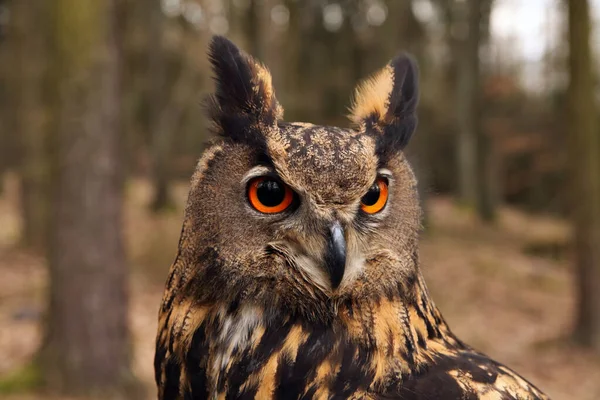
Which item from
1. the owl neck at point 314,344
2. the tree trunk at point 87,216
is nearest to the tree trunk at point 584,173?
the tree trunk at point 87,216

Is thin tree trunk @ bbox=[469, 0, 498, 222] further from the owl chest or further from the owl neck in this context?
the owl chest

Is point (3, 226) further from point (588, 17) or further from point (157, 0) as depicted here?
point (588, 17)

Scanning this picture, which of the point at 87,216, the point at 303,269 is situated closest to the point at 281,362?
the point at 303,269

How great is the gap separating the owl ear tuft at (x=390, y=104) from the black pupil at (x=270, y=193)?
0.35m

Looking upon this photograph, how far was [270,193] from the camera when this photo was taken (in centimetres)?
166

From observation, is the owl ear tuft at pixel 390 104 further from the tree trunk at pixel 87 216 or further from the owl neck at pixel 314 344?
the tree trunk at pixel 87 216

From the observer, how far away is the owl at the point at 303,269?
5.34 ft

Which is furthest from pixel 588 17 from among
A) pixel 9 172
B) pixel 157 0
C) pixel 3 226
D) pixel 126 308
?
pixel 9 172

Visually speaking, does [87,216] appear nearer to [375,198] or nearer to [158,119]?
[375,198]

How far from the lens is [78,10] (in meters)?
4.52

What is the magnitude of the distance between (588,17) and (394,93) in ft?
18.2

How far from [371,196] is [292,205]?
0.23m

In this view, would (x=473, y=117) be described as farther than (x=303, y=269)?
Yes

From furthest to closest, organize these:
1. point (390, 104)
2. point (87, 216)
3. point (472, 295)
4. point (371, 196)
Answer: point (472, 295) → point (87, 216) → point (390, 104) → point (371, 196)
